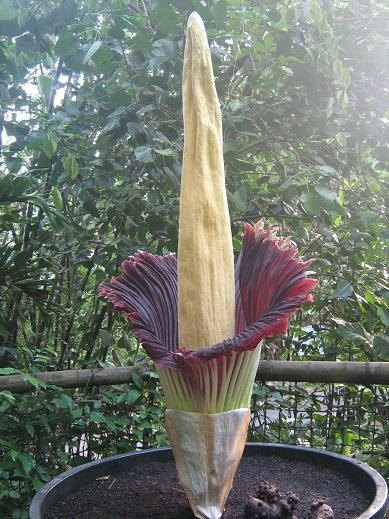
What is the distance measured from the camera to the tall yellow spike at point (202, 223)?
71 cm

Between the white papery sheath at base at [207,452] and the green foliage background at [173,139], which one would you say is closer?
the white papery sheath at base at [207,452]

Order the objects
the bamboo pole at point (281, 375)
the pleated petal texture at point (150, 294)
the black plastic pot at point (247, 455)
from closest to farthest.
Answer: the black plastic pot at point (247, 455)
the pleated petal texture at point (150, 294)
the bamboo pole at point (281, 375)

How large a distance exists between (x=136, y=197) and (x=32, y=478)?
762 millimetres

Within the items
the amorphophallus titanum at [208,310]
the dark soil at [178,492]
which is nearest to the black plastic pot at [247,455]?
the dark soil at [178,492]

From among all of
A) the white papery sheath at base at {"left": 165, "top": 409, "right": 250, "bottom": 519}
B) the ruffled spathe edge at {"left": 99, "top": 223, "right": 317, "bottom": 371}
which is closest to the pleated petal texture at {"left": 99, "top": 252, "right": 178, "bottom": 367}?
the ruffled spathe edge at {"left": 99, "top": 223, "right": 317, "bottom": 371}

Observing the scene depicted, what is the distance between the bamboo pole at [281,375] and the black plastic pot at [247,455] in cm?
45

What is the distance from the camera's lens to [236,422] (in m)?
0.69

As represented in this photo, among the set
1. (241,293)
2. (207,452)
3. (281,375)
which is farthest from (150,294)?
(281,375)

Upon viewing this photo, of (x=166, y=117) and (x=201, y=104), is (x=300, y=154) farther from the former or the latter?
(x=201, y=104)

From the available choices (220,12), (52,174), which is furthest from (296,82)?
(52,174)

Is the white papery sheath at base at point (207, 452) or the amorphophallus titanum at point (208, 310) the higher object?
the amorphophallus titanum at point (208, 310)

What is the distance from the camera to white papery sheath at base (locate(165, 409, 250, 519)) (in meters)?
0.68

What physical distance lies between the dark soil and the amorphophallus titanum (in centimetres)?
7

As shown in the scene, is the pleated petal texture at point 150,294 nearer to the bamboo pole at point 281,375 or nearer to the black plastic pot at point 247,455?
the black plastic pot at point 247,455
